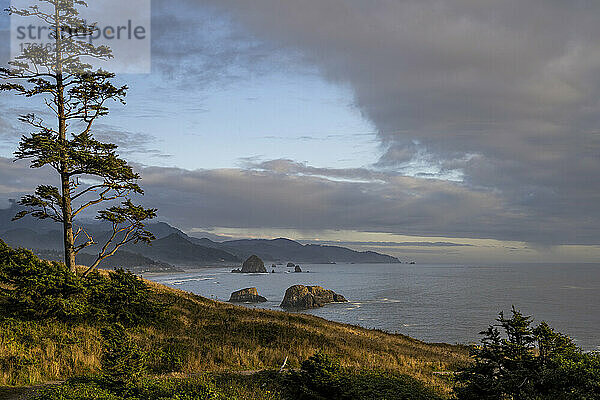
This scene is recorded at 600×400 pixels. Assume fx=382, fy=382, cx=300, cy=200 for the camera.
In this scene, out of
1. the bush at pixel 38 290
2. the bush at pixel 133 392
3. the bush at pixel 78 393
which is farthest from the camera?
the bush at pixel 38 290

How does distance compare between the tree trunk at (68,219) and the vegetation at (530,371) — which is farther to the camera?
the tree trunk at (68,219)

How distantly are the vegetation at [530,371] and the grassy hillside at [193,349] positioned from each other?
143 inches

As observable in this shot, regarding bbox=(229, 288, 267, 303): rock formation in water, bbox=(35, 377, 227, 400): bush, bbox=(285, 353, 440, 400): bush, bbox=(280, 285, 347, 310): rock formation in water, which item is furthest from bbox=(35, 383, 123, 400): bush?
bbox=(229, 288, 267, 303): rock formation in water

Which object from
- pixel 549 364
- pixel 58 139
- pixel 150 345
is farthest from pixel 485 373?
pixel 58 139

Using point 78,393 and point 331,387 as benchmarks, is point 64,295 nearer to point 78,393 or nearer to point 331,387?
point 78,393

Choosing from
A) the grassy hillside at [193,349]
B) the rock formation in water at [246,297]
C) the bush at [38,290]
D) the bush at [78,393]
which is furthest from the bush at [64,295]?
the rock formation in water at [246,297]

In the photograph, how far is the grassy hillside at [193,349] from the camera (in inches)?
463

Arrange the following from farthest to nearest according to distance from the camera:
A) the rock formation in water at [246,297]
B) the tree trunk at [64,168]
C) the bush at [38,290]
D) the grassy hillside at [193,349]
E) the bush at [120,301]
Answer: the rock formation in water at [246,297] < the tree trunk at [64,168] < the bush at [120,301] < the bush at [38,290] < the grassy hillside at [193,349]

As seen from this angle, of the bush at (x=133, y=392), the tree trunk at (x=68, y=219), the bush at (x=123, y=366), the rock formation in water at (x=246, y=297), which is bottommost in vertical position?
the rock formation in water at (x=246, y=297)

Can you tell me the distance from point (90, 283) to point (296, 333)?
10459 millimetres

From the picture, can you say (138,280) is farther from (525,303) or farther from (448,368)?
(525,303)

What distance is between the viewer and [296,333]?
20734 millimetres

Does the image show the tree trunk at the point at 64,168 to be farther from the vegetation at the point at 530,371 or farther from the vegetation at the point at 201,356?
the vegetation at the point at 530,371

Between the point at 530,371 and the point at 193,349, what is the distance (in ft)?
38.5
